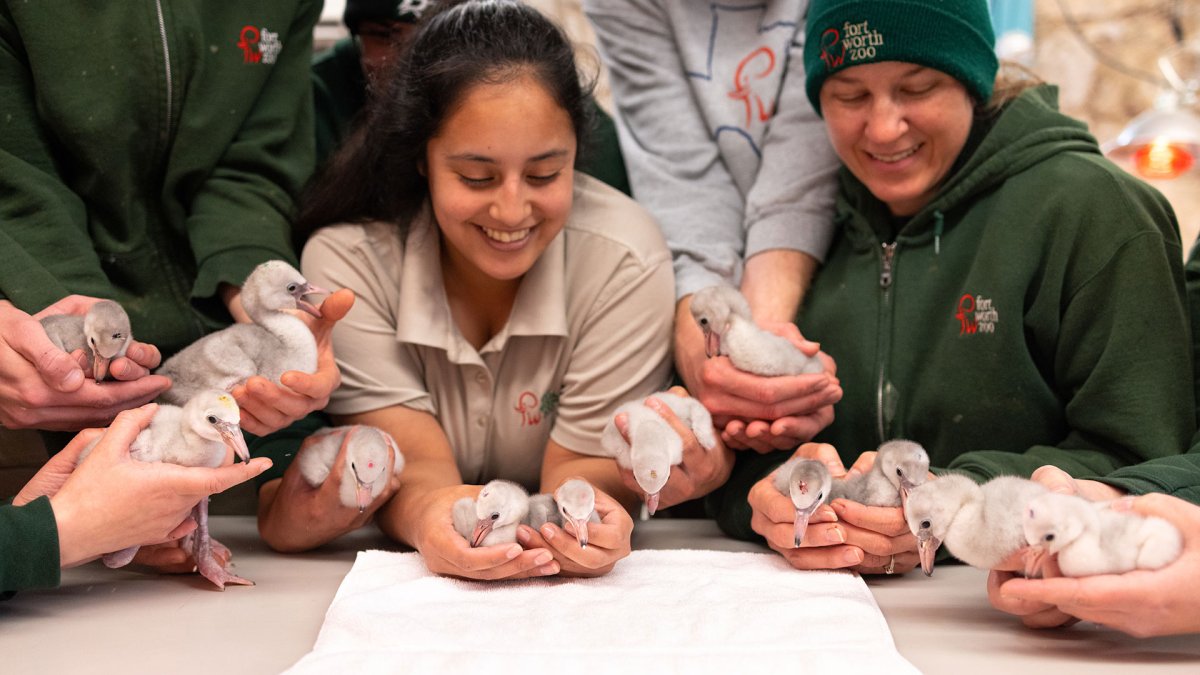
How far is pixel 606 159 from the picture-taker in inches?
99.3

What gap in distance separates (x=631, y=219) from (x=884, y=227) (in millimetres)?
485

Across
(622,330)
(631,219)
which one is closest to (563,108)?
(631,219)

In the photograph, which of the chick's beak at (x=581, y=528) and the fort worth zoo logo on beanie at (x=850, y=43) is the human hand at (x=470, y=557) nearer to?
the chick's beak at (x=581, y=528)

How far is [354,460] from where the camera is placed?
1777mm

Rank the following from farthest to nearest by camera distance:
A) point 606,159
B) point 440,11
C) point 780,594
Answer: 1. point 606,159
2. point 440,11
3. point 780,594

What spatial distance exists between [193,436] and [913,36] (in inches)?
51.9

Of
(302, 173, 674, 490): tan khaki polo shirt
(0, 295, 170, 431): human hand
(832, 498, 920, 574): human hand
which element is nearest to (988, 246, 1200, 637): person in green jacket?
(832, 498, 920, 574): human hand

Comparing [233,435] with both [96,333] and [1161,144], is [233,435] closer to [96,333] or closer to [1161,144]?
[96,333]

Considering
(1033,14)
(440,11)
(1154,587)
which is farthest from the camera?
(1033,14)

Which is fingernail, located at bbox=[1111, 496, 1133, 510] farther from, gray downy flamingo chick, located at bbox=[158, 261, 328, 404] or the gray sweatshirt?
gray downy flamingo chick, located at bbox=[158, 261, 328, 404]

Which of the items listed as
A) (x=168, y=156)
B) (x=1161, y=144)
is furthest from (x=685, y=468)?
(x=1161, y=144)

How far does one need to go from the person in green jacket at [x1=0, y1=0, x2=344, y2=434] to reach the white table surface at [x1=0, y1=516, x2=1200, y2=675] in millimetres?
268

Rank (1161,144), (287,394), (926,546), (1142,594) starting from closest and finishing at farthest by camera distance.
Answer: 1. (1142,594)
2. (926,546)
3. (287,394)
4. (1161,144)

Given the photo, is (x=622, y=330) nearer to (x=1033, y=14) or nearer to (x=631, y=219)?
(x=631, y=219)
